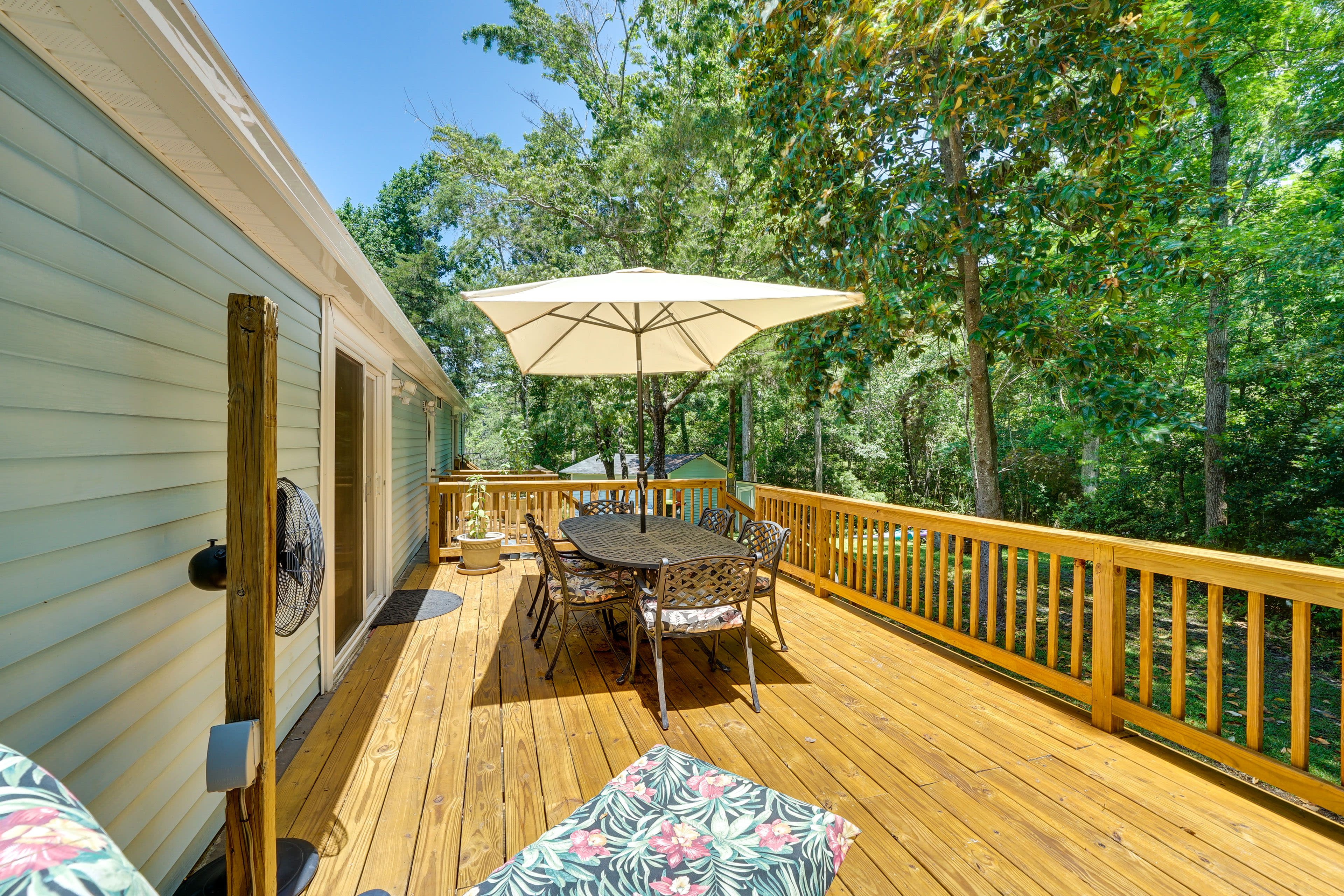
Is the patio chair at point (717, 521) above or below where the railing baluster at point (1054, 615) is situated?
above

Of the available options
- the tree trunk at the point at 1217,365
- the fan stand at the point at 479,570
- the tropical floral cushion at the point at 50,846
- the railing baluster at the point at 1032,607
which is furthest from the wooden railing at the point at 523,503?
the tree trunk at the point at 1217,365

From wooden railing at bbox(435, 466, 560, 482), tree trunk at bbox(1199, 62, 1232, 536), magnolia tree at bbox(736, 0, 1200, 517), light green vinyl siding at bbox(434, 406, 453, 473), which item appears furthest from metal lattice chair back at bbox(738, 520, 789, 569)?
tree trunk at bbox(1199, 62, 1232, 536)

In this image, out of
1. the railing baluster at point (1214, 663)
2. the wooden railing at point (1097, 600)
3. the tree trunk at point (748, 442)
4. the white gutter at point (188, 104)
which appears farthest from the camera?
the tree trunk at point (748, 442)

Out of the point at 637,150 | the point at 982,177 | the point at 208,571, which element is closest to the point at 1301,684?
the point at 208,571

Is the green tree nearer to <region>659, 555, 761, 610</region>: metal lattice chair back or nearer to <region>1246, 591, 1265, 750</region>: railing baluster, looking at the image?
<region>659, 555, 761, 610</region>: metal lattice chair back

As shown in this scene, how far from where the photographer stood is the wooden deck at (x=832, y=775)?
5.89 feet

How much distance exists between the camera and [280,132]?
1.91m

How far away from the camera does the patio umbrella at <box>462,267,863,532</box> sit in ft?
9.84

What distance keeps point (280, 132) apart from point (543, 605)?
2907mm

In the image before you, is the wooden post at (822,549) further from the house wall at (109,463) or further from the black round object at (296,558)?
the house wall at (109,463)

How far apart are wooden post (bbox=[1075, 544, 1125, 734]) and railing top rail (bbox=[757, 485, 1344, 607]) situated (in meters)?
0.06

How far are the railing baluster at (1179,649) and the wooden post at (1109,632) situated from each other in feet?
0.69

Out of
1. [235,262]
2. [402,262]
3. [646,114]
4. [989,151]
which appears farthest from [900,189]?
[402,262]

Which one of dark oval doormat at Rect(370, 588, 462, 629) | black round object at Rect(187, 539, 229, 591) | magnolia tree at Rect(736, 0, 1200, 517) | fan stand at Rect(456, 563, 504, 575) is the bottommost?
dark oval doormat at Rect(370, 588, 462, 629)
